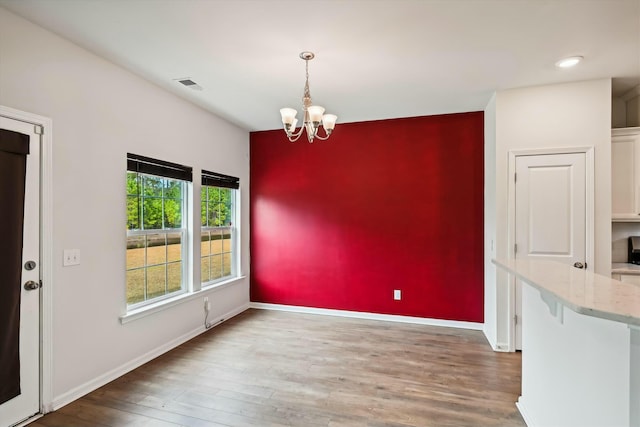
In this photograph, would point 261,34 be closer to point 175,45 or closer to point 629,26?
point 175,45

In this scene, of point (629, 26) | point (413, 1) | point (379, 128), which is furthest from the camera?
point (379, 128)

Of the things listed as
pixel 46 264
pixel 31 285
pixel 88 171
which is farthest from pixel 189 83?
pixel 31 285

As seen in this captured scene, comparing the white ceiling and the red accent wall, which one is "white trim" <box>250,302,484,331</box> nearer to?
the red accent wall

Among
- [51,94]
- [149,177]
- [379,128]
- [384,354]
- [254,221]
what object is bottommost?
[384,354]

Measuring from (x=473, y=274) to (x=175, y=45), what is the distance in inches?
157

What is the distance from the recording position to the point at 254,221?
16.3 feet

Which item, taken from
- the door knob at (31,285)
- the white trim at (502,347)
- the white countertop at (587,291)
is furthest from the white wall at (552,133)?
the door knob at (31,285)

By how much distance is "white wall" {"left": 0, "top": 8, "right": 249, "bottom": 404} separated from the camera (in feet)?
7.25

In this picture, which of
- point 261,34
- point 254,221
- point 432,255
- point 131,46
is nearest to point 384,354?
point 432,255

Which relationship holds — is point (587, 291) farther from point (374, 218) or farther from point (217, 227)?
point (217, 227)

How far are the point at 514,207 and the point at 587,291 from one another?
2280 mm

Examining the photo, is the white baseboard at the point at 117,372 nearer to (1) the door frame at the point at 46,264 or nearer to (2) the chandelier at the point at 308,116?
(1) the door frame at the point at 46,264

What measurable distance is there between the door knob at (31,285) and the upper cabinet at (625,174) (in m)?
4.89

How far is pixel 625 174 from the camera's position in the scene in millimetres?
3148
